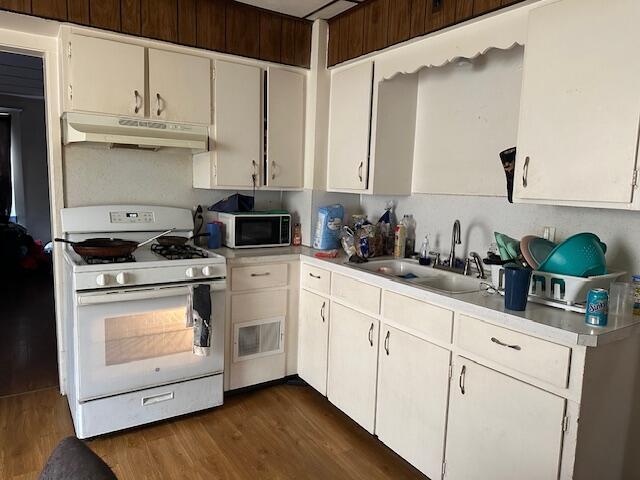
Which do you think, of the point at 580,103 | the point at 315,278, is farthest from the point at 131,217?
the point at 580,103

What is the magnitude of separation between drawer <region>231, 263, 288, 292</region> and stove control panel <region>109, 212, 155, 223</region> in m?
0.67

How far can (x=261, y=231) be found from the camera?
120 inches

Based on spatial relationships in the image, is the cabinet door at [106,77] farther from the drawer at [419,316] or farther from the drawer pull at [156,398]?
the drawer at [419,316]

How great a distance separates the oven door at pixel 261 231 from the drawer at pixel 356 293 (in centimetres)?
65

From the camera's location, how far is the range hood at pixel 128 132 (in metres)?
2.35

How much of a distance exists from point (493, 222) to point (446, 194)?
0.36m

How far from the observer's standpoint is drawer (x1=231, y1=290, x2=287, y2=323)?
2760 mm

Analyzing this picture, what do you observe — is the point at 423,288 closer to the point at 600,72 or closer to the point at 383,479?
the point at 383,479

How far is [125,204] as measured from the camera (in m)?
2.88

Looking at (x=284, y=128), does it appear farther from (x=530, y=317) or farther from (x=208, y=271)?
(x=530, y=317)

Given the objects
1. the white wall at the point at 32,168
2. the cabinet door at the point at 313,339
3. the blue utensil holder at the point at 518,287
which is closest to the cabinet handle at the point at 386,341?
the cabinet door at the point at 313,339

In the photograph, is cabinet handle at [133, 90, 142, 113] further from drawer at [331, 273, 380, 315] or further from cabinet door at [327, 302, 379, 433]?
cabinet door at [327, 302, 379, 433]

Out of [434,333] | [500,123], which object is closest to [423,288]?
[434,333]

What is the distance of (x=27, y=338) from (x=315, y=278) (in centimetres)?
258
